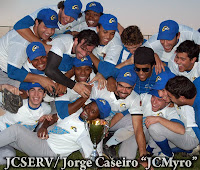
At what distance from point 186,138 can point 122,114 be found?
1330mm

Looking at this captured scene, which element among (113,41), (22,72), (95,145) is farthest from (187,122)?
(22,72)

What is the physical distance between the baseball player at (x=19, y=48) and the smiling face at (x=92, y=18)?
3.08 feet

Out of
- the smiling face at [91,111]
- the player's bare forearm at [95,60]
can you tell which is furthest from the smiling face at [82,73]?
the smiling face at [91,111]

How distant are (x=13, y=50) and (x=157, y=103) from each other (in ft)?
9.97

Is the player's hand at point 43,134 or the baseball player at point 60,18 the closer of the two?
the player's hand at point 43,134

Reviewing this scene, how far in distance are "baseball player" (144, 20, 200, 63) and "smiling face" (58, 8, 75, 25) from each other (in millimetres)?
1769

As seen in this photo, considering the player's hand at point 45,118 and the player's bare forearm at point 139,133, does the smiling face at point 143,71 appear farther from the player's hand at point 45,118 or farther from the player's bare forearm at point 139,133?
the player's hand at point 45,118

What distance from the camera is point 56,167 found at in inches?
217

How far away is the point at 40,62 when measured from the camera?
20.1 feet

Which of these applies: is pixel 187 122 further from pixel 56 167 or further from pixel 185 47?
pixel 56 167

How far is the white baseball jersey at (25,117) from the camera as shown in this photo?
584 centimetres

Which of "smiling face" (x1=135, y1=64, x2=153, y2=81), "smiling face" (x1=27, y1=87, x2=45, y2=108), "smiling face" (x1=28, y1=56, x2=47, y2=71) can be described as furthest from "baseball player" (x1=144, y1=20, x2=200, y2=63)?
"smiling face" (x1=27, y1=87, x2=45, y2=108)

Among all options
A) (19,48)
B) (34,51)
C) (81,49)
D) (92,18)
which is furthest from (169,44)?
(19,48)

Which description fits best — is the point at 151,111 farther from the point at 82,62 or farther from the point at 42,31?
the point at 42,31
